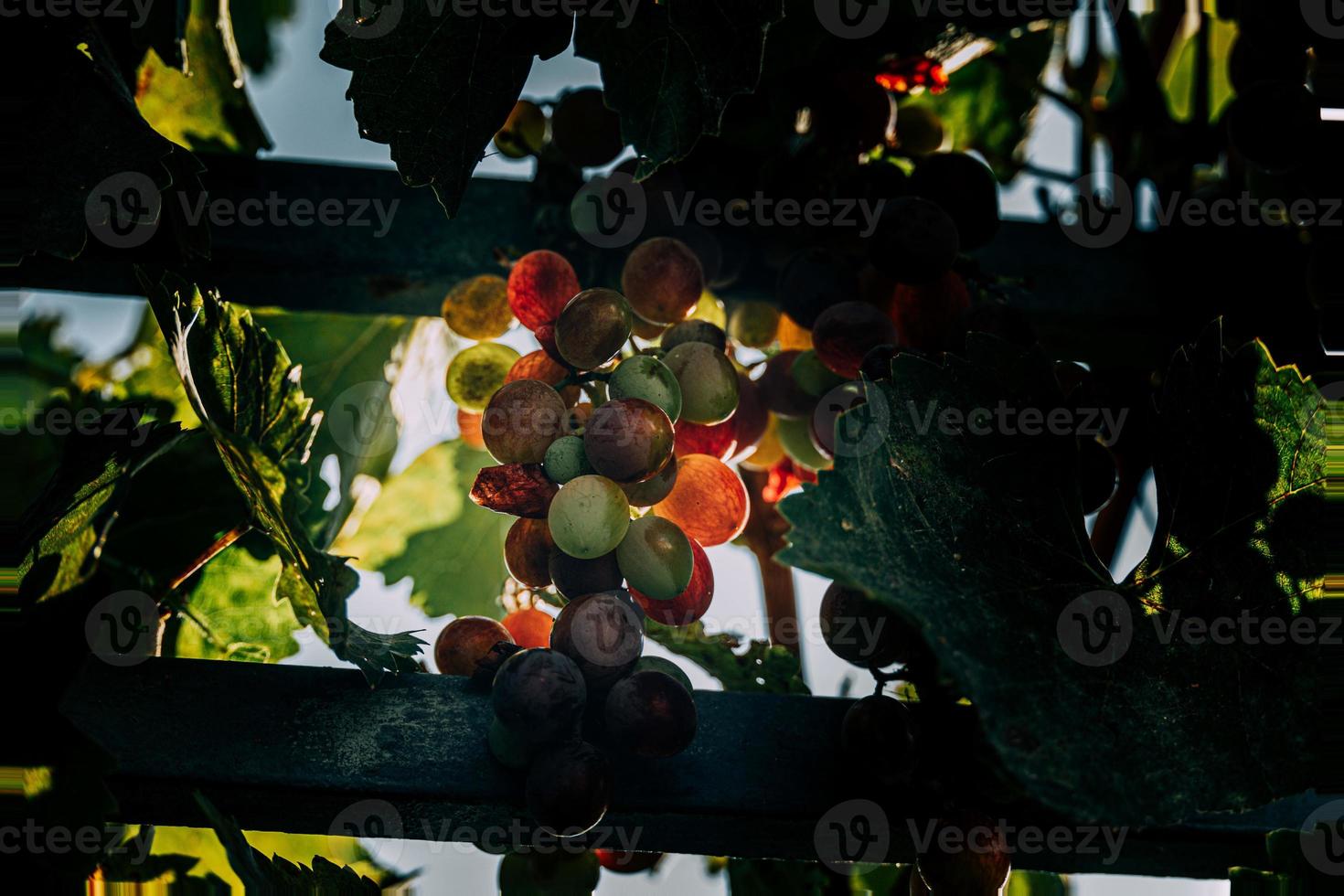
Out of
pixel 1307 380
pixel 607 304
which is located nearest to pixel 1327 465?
pixel 1307 380

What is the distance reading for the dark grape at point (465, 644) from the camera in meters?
0.91

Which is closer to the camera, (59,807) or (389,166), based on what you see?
(59,807)

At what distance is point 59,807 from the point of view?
879 millimetres

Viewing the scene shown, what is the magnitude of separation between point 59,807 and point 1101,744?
0.87 metres

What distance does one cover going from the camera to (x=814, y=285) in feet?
3.44

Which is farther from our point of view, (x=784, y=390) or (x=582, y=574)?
(x=784, y=390)

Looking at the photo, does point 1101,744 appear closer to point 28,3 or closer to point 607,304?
point 607,304

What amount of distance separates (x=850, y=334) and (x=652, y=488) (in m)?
0.25

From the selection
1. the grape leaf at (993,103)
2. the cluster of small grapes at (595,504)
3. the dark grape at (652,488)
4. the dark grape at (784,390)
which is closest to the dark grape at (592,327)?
the cluster of small grapes at (595,504)

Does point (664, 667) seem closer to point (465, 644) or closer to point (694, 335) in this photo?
point (465, 644)

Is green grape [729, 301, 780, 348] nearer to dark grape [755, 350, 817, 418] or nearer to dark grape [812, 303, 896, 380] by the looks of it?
dark grape [755, 350, 817, 418]

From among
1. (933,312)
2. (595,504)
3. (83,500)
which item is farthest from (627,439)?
(83,500)

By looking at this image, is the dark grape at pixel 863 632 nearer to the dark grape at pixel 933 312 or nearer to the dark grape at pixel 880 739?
the dark grape at pixel 880 739

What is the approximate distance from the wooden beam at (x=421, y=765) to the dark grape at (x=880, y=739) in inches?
0.7
